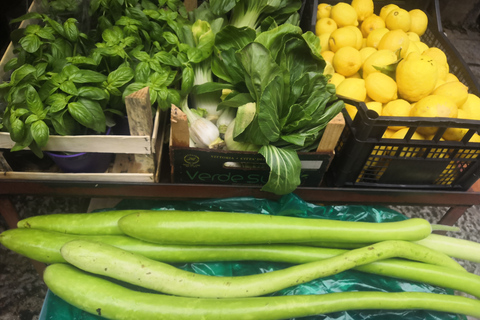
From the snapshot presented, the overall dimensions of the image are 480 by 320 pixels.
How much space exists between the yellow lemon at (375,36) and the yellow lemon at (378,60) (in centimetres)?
20

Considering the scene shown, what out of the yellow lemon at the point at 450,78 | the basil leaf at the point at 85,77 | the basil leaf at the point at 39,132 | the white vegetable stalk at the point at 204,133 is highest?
the yellow lemon at the point at 450,78

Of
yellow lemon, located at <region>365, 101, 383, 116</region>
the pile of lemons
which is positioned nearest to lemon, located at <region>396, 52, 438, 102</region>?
the pile of lemons

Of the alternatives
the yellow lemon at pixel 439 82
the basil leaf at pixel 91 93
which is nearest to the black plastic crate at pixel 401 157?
the yellow lemon at pixel 439 82

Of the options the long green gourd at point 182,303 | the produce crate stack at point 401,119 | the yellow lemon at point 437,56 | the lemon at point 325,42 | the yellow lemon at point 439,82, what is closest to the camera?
the long green gourd at point 182,303

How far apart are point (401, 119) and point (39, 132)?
1.17 m

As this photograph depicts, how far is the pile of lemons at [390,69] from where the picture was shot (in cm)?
128

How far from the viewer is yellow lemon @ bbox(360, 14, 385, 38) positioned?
1.69 metres

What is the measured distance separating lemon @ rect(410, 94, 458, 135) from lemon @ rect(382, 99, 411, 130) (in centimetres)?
5

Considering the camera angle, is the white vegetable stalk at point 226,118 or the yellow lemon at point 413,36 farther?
the yellow lemon at point 413,36

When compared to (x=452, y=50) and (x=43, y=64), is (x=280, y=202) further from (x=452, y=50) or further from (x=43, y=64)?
(x=452, y=50)

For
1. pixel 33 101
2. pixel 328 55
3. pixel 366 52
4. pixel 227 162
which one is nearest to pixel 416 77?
pixel 366 52

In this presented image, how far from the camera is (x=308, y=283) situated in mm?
1218

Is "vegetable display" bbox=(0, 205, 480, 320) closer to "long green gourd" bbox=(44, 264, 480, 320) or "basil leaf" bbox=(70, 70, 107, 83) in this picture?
"long green gourd" bbox=(44, 264, 480, 320)

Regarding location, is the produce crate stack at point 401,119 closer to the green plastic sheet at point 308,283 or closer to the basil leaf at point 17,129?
the green plastic sheet at point 308,283
